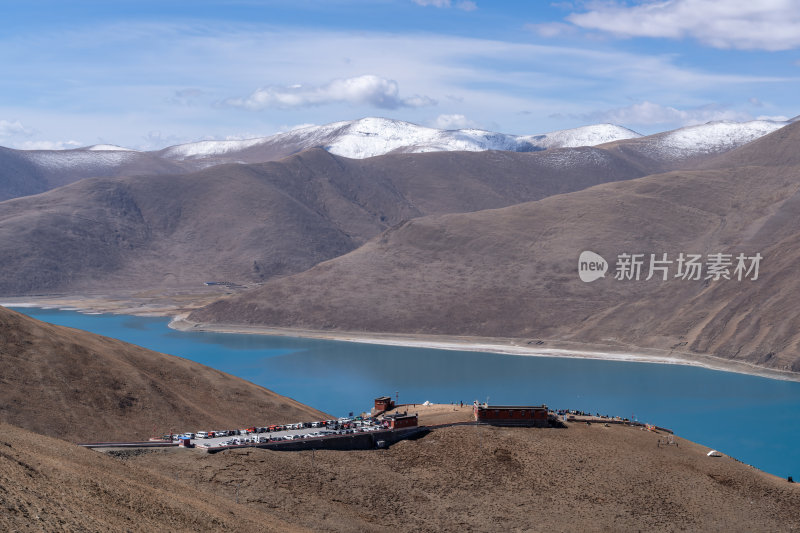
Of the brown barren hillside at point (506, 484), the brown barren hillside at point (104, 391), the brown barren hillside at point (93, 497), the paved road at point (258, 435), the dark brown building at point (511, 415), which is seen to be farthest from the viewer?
the brown barren hillside at point (104, 391)

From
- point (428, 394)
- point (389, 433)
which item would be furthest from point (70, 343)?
point (428, 394)

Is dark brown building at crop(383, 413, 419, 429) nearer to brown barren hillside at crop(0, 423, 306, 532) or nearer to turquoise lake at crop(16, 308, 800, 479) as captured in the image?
brown barren hillside at crop(0, 423, 306, 532)

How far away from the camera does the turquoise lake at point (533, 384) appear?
344 ft

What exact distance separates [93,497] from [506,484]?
25068mm

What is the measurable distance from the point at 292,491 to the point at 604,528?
17059mm

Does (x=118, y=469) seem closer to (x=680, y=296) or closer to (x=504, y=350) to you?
(x=504, y=350)

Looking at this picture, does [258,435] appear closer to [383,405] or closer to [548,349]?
[383,405]

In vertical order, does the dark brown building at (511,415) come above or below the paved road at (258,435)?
above

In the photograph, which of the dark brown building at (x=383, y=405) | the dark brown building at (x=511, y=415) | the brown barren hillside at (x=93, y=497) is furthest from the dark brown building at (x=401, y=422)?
the brown barren hillside at (x=93, y=497)

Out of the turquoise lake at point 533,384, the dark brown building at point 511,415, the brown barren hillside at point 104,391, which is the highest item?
the dark brown building at point 511,415

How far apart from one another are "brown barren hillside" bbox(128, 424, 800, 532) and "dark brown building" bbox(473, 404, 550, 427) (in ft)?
3.20

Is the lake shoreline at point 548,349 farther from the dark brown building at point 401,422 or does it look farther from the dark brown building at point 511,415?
the dark brown building at point 401,422

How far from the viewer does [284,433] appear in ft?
185

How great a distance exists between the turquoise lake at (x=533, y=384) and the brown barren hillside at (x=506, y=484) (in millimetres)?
31323
